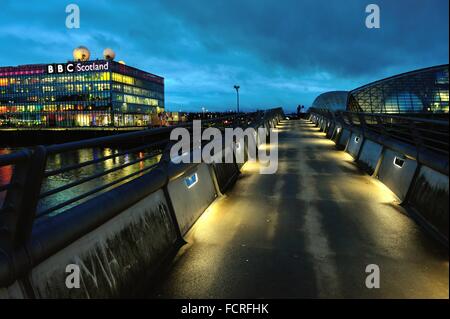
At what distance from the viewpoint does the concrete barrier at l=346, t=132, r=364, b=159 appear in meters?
14.3

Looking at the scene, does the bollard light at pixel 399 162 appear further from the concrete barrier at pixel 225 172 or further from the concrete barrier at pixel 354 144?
the concrete barrier at pixel 354 144

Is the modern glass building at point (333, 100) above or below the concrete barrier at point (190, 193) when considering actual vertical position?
above

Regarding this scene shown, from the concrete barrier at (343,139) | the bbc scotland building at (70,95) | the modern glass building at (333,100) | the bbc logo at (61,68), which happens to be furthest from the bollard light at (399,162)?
the bbc logo at (61,68)

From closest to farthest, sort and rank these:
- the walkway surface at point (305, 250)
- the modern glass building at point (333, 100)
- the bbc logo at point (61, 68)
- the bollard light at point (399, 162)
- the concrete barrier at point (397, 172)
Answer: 1. the walkway surface at point (305, 250)
2. the concrete barrier at point (397, 172)
3. the bollard light at point (399, 162)
4. the modern glass building at point (333, 100)
5. the bbc logo at point (61, 68)

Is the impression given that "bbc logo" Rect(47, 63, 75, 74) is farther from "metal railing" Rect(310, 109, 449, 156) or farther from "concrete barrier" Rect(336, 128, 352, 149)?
"concrete barrier" Rect(336, 128, 352, 149)

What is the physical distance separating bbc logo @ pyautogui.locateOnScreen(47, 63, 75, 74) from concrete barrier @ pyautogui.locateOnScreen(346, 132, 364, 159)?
127m

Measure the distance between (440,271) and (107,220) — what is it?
4.44 metres

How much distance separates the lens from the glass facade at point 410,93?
68.1 metres

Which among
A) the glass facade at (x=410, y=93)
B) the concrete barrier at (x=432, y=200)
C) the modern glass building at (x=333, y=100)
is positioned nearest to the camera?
the concrete barrier at (x=432, y=200)

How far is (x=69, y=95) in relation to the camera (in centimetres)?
12512

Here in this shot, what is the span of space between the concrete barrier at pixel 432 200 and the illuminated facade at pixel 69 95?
402ft
